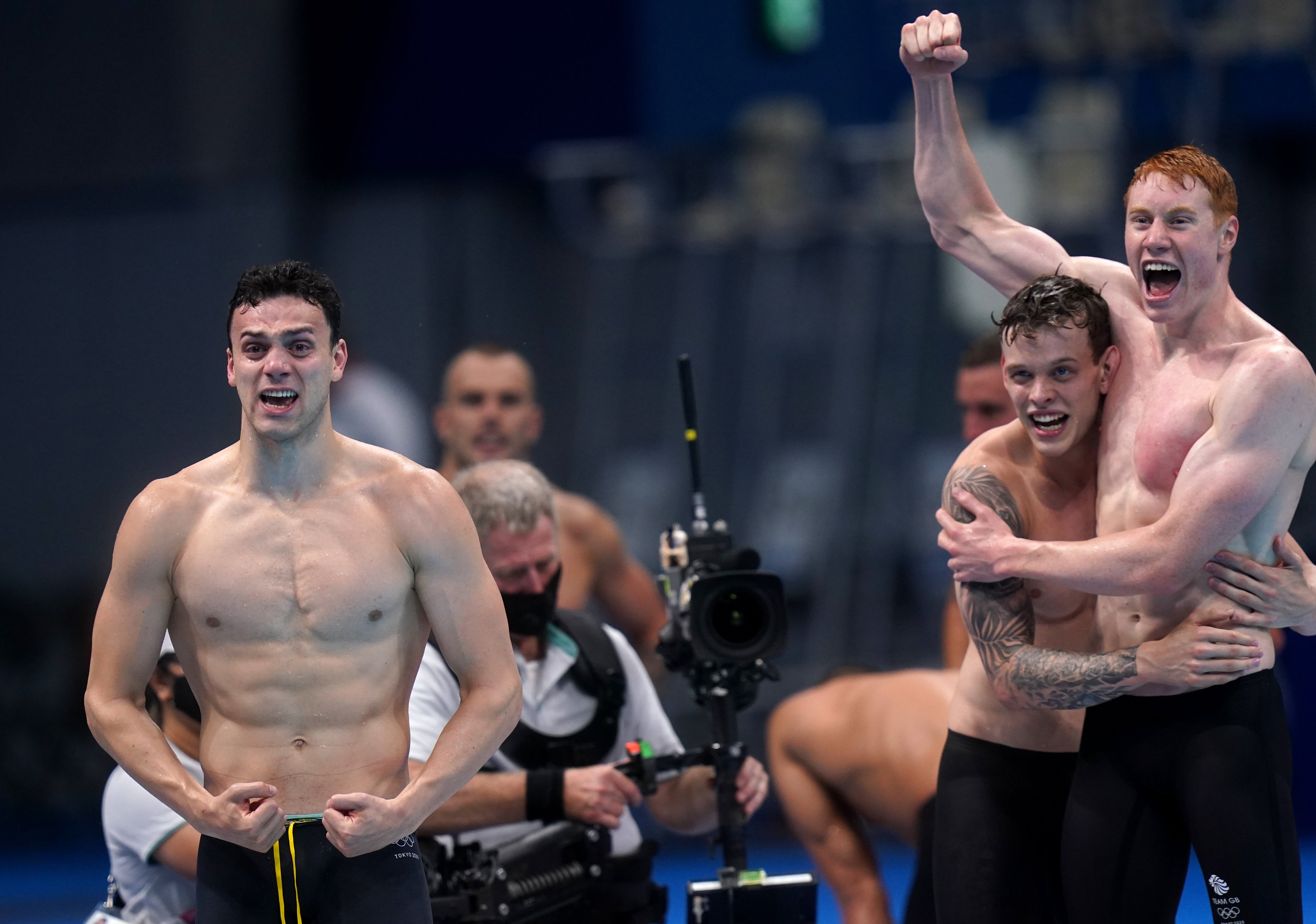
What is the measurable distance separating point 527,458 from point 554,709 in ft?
7.30

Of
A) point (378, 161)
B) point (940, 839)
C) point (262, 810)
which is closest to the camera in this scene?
point (262, 810)

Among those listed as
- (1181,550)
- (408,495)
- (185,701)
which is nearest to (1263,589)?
(1181,550)

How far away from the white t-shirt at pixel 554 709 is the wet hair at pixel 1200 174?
1676mm

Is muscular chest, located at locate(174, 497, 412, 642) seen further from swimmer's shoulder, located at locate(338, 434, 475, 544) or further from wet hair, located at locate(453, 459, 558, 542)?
wet hair, located at locate(453, 459, 558, 542)

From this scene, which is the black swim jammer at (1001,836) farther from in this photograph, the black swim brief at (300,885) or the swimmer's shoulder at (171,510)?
the swimmer's shoulder at (171,510)

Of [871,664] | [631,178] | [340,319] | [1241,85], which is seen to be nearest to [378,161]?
[631,178]

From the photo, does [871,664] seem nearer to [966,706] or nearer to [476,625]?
[966,706]

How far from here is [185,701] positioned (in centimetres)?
352

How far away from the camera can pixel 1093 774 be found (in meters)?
3.01

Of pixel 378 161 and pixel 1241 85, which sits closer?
pixel 1241 85

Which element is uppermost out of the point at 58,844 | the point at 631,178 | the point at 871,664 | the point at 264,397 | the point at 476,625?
the point at 631,178

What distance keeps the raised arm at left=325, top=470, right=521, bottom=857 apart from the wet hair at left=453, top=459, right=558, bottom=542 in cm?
81

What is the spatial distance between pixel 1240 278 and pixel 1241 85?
1.01 m

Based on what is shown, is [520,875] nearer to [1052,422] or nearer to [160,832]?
[160,832]
